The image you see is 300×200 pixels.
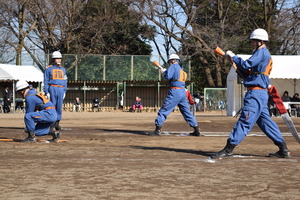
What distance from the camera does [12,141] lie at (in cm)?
1161

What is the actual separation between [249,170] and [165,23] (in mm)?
37054

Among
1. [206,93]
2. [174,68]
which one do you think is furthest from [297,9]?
[174,68]

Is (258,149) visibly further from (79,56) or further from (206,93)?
(79,56)

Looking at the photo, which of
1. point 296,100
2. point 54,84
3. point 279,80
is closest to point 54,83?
point 54,84

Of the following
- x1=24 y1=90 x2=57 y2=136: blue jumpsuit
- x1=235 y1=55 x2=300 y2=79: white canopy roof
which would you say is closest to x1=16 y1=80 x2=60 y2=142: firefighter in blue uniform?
x1=24 y1=90 x2=57 y2=136: blue jumpsuit

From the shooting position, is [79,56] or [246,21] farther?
[246,21]

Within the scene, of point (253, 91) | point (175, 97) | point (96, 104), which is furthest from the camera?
point (96, 104)

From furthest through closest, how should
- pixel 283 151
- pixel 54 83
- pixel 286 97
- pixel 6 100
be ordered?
1. pixel 6 100
2. pixel 286 97
3. pixel 54 83
4. pixel 283 151

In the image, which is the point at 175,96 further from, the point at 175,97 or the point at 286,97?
the point at 286,97

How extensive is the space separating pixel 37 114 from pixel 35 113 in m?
0.04

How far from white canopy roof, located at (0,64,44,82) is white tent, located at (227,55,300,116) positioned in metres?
13.2

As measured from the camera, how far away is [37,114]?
37.0 feet

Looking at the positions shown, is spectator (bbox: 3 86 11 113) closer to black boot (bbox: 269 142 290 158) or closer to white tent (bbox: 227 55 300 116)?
white tent (bbox: 227 55 300 116)

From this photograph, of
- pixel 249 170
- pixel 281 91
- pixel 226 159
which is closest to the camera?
pixel 249 170
